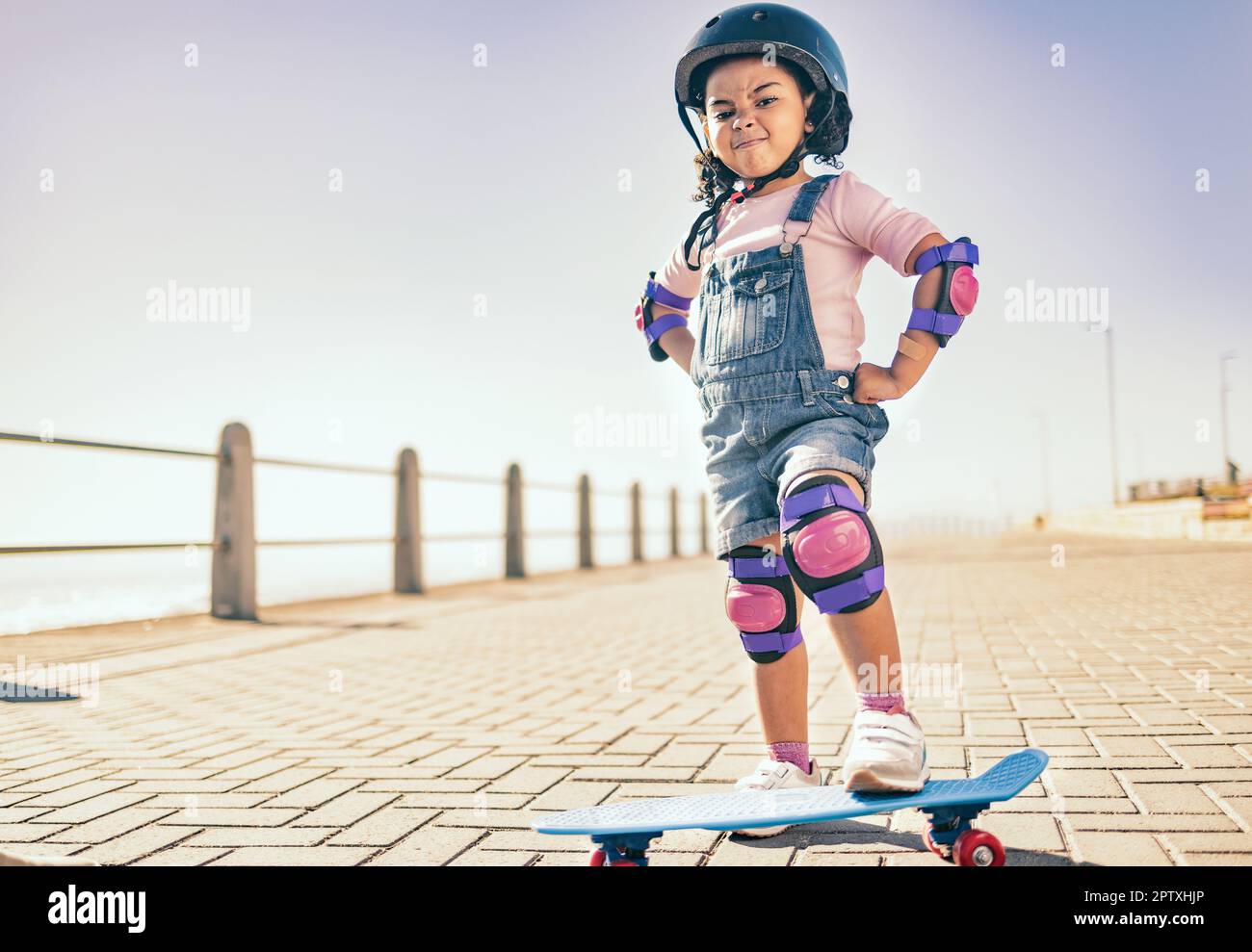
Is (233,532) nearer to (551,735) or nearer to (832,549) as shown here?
(551,735)

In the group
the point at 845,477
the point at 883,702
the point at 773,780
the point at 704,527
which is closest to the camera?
the point at 883,702

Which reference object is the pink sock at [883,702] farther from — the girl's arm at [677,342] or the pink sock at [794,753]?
the girl's arm at [677,342]

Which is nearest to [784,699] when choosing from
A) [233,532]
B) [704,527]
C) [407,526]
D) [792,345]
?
[792,345]

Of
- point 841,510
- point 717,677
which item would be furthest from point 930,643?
point 841,510

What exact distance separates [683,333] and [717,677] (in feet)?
8.95

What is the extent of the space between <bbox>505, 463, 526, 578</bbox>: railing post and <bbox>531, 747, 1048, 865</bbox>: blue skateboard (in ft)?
40.3

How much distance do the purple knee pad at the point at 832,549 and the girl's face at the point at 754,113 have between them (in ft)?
3.01

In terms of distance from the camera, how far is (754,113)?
2727 millimetres

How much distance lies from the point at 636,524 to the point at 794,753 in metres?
17.3

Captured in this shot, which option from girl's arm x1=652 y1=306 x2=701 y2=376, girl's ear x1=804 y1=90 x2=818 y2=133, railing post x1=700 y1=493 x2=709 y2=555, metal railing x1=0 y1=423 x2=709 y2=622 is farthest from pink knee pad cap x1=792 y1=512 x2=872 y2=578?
railing post x1=700 y1=493 x2=709 y2=555

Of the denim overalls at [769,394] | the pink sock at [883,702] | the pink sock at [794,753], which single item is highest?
the denim overalls at [769,394]

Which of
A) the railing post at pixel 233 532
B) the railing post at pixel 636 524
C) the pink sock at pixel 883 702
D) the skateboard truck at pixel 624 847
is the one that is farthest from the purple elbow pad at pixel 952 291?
the railing post at pixel 636 524

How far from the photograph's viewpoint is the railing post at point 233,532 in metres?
8.52

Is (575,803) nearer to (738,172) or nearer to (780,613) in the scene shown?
(780,613)
